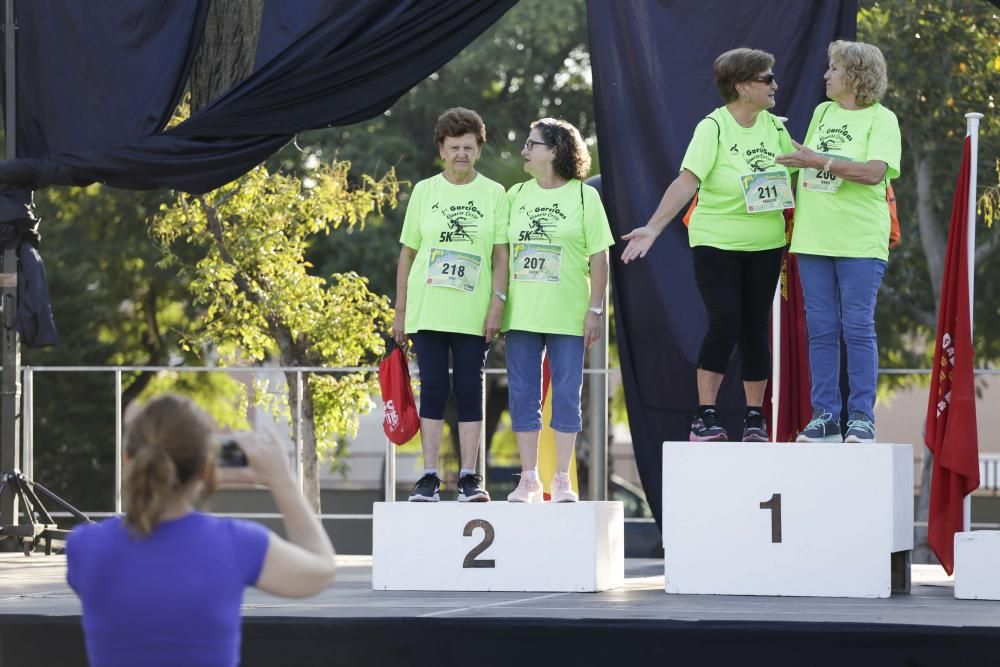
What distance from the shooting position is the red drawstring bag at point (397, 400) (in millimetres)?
4945

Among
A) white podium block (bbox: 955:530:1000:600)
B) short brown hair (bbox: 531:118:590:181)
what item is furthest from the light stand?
white podium block (bbox: 955:530:1000:600)

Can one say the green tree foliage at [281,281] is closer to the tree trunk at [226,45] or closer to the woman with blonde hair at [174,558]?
the tree trunk at [226,45]

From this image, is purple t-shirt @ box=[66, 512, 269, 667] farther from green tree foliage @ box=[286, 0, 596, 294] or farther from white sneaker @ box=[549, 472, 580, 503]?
green tree foliage @ box=[286, 0, 596, 294]

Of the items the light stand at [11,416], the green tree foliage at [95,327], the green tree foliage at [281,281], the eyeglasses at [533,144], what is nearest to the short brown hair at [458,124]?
the eyeglasses at [533,144]

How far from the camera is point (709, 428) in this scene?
4.75 metres

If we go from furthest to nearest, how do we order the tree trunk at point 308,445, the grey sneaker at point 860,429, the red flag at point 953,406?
1. the tree trunk at point 308,445
2. the red flag at point 953,406
3. the grey sneaker at point 860,429

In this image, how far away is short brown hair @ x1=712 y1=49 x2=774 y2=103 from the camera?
4.67 m

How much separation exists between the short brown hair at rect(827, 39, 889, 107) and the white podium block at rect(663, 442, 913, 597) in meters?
1.06

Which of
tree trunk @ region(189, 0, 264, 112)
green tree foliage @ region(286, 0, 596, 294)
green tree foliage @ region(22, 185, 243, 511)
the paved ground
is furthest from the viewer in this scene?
green tree foliage @ region(286, 0, 596, 294)

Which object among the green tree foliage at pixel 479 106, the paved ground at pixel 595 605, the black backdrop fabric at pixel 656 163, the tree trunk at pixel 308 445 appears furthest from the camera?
the green tree foliage at pixel 479 106

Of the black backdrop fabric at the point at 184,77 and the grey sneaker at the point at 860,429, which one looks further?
the black backdrop fabric at the point at 184,77

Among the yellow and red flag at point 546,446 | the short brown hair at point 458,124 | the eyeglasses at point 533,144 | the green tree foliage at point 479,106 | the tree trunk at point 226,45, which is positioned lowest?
the yellow and red flag at point 546,446

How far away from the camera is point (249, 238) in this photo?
31.7 feet

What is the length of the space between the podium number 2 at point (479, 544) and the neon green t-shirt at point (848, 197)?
1230mm
